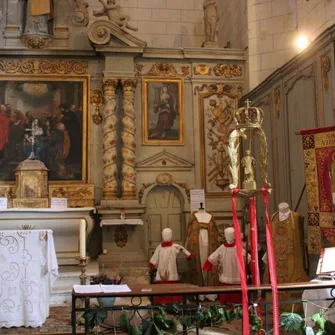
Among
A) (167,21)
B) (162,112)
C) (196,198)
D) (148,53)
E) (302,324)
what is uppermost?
(167,21)

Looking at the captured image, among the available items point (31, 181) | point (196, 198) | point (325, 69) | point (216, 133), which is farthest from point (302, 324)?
point (216, 133)

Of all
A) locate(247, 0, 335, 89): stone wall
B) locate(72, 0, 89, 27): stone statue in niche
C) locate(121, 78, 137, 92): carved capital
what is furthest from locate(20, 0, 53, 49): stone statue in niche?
locate(247, 0, 335, 89): stone wall

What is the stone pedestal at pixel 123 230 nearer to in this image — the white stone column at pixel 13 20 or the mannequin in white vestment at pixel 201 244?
the mannequin in white vestment at pixel 201 244

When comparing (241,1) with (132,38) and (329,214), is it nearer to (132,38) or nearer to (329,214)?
(132,38)

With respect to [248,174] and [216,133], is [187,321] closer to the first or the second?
[248,174]

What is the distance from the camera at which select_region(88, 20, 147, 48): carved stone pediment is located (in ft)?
34.2

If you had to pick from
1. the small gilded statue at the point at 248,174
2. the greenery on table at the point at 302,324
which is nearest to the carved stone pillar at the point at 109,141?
A: the small gilded statue at the point at 248,174

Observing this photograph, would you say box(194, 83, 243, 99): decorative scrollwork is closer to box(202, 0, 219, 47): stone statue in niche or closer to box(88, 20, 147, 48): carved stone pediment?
box(202, 0, 219, 47): stone statue in niche

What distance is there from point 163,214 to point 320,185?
16.2 feet

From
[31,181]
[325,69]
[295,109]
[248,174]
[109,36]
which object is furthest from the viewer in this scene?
[109,36]

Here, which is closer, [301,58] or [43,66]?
[301,58]

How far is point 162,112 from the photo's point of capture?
10781 mm

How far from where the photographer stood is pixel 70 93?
10617 millimetres

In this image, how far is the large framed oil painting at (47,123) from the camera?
1028 cm
